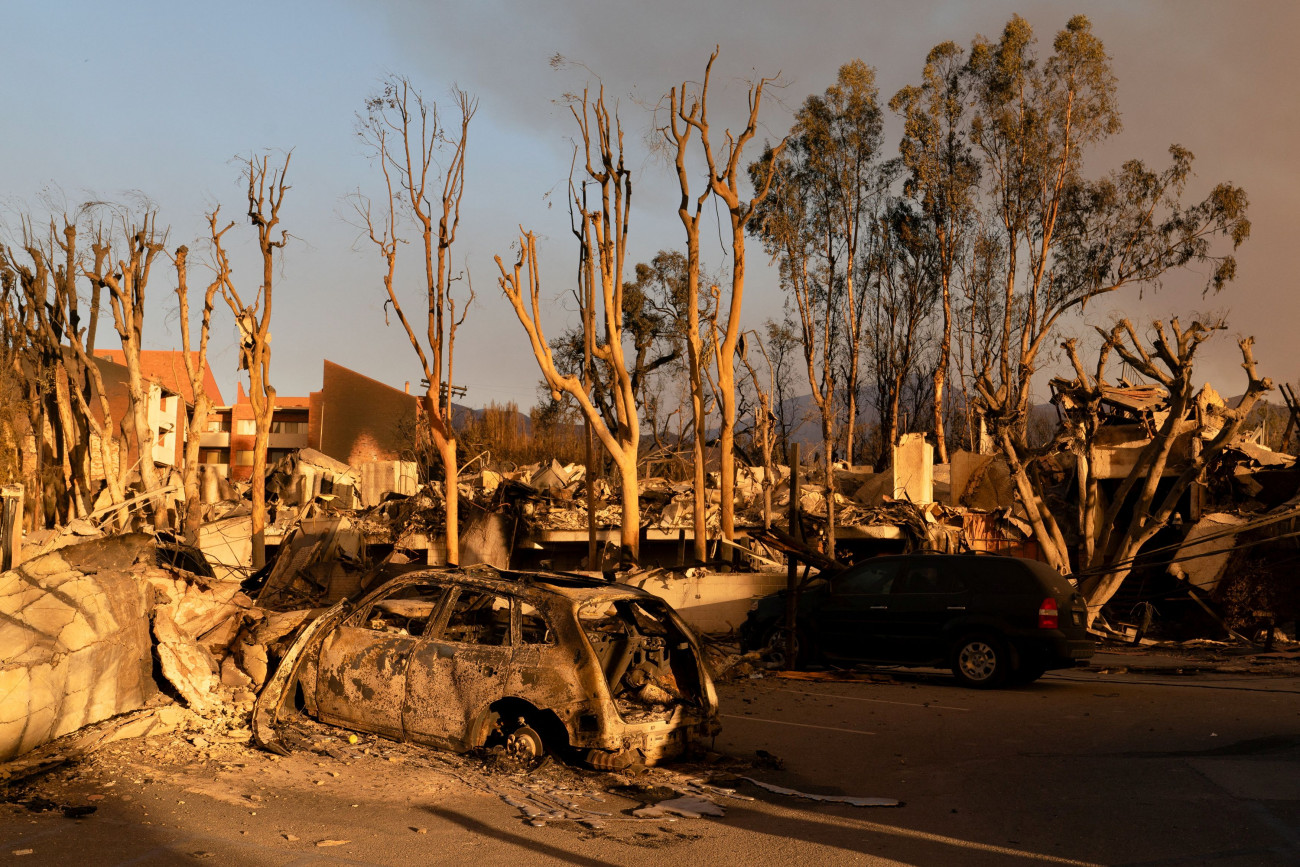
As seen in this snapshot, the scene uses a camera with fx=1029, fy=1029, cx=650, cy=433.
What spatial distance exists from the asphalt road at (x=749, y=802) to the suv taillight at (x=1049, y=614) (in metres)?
2.44

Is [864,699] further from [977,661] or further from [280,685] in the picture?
[280,685]

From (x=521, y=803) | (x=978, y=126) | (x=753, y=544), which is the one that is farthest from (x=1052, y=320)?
(x=521, y=803)

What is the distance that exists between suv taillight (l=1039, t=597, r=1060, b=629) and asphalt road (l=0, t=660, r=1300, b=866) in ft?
8.01

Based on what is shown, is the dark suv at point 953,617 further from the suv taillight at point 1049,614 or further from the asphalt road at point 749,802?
the asphalt road at point 749,802

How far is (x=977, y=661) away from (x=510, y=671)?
24.8 ft

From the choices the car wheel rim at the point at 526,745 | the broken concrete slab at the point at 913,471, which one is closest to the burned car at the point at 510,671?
the car wheel rim at the point at 526,745

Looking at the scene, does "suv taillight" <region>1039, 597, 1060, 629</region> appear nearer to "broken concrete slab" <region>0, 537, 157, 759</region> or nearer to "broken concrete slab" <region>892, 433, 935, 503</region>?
"broken concrete slab" <region>0, 537, 157, 759</region>

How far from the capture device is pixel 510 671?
7586 mm

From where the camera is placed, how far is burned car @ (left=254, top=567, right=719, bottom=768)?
7.46m

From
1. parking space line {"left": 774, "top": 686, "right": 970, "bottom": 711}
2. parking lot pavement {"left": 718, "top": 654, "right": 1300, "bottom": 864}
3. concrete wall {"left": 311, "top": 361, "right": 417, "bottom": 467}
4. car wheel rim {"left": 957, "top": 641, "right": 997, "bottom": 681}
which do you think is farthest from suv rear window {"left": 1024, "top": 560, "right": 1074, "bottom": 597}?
concrete wall {"left": 311, "top": 361, "right": 417, "bottom": 467}

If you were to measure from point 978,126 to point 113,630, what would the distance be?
3606 cm

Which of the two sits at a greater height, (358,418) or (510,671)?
(358,418)

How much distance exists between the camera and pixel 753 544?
77.1 ft

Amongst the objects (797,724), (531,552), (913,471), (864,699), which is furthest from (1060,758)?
(531,552)
